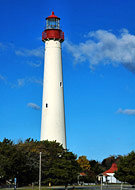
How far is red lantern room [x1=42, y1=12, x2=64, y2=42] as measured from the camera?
6956 centimetres

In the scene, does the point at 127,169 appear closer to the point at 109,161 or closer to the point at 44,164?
the point at 44,164

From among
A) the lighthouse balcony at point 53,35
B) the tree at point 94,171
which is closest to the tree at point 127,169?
the lighthouse balcony at point 53,35

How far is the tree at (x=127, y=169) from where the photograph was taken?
2319 inches

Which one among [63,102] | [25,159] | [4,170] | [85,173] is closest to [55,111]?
[63,102]

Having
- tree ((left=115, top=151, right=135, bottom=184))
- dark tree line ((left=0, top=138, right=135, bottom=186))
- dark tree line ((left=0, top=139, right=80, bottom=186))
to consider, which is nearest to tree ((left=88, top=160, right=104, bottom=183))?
dark tree line ((left=0, top=138, right=135, bottom=186))

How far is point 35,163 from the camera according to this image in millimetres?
59906

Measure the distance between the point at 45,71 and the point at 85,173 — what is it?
3254 cm

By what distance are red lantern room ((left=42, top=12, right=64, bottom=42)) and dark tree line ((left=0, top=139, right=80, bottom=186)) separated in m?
18.2

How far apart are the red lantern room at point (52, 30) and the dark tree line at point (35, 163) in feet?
59.9

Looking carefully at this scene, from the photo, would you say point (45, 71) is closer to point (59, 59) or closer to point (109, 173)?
point (59, 59)

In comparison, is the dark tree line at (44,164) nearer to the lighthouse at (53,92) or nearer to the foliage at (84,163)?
the lighthouse at (53,92)

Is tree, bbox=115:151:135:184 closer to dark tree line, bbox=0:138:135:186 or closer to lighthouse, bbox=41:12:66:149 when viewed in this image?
dark tree line, bbox=0:138:135:186

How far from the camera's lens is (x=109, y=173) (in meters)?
102

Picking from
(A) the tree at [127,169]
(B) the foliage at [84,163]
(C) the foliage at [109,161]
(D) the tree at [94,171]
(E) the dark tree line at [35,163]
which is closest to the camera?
(E) the dark tree line at [35,163]
